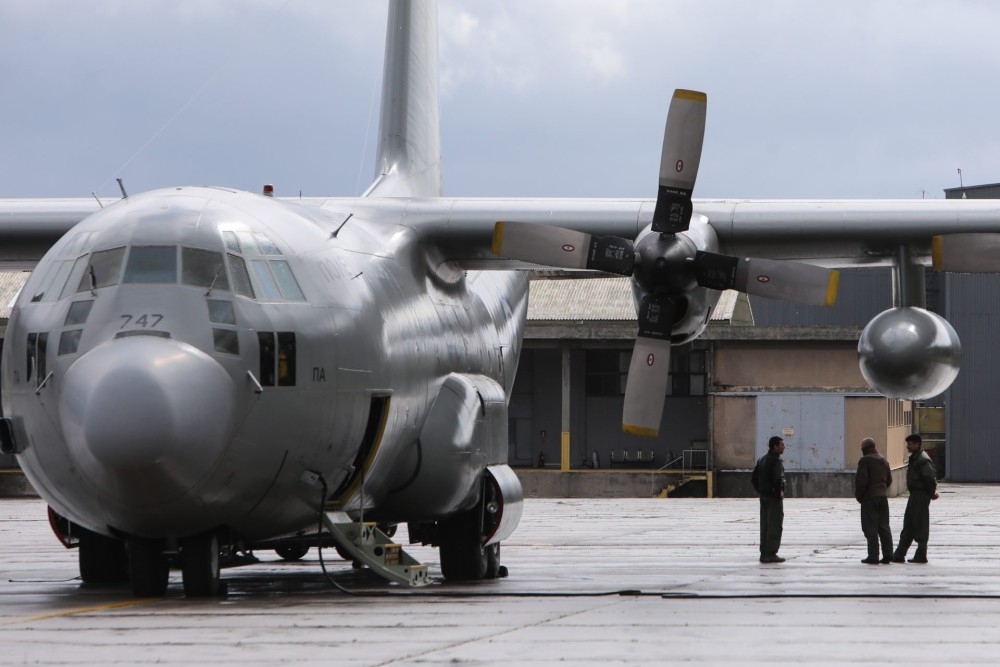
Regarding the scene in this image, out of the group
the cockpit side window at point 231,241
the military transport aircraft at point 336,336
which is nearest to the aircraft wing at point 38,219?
the military transport aircraft at point 336,336

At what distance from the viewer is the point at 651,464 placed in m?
53.2

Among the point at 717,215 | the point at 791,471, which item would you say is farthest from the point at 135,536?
the point at 791,471

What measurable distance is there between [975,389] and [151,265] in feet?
175

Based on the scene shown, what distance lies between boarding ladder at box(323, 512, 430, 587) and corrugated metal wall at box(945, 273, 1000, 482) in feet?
163

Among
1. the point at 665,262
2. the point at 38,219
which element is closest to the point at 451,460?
the point at 665,262

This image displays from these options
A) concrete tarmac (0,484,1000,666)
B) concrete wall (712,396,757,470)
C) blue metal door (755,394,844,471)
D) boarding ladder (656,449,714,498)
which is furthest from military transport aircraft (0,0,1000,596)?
boarding ladder (656,449,714,498)

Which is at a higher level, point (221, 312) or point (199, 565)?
point (221, 312)

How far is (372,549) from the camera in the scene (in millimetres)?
12820

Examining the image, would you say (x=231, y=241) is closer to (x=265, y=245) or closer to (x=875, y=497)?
(x=265, y=245)

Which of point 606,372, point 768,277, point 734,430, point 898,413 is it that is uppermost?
point 606,372

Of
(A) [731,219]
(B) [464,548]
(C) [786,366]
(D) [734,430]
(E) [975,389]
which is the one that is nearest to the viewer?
(B) [464,548]

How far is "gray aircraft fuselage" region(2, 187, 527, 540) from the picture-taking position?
10344mm

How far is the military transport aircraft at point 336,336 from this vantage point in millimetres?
10711

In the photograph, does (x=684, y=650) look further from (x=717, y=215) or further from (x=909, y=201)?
(x=909, y=201)
